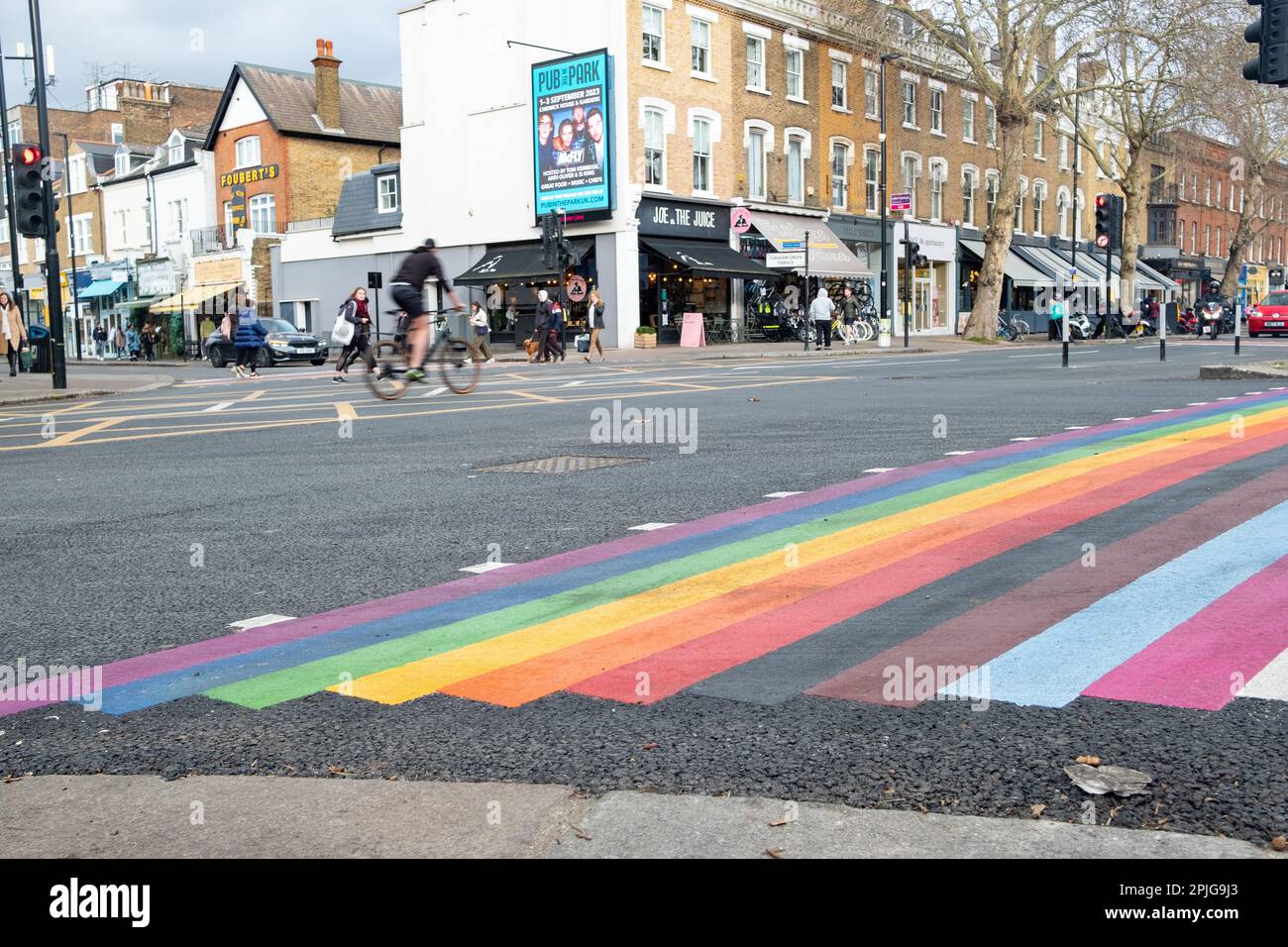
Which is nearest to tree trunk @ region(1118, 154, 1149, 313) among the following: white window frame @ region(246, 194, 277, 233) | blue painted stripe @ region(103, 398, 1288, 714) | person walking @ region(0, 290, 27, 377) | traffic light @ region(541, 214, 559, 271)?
traffic light @ region(541, 214, 559, 271)

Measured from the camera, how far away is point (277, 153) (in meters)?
49.4

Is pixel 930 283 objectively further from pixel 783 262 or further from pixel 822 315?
pixel 822 315

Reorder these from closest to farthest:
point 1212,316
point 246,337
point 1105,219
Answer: point 246,337
point 1105,219
point 1212,316

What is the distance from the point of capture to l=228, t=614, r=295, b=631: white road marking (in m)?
5.15

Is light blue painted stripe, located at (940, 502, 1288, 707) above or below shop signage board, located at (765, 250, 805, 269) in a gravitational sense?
below

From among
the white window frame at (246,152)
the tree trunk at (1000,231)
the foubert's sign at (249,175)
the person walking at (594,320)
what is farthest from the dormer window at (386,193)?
the tree trunk at (1000,231)

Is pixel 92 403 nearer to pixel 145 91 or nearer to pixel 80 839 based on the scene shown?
pixel 80 839

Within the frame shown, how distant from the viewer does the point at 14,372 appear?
94.4 ft

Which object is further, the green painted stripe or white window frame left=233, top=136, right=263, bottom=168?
white window frame left=233, top=136, right=263, bottom=168

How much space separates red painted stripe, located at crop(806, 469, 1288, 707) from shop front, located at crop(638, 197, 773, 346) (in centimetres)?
3145

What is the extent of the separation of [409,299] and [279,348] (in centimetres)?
2442

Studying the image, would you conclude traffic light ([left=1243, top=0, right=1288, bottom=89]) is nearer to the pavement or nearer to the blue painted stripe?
the blue painted stripe

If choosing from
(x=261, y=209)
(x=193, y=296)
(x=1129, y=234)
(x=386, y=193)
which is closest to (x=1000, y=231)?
(x=1129, y=234)

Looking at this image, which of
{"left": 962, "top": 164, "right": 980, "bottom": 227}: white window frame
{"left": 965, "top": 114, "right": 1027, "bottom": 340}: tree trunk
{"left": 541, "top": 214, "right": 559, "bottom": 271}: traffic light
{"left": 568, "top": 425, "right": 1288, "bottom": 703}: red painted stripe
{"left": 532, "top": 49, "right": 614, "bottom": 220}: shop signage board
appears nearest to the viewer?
{"left": 568, "top": 425, "right": 1288, "bottom": 703}: red painted stripe
